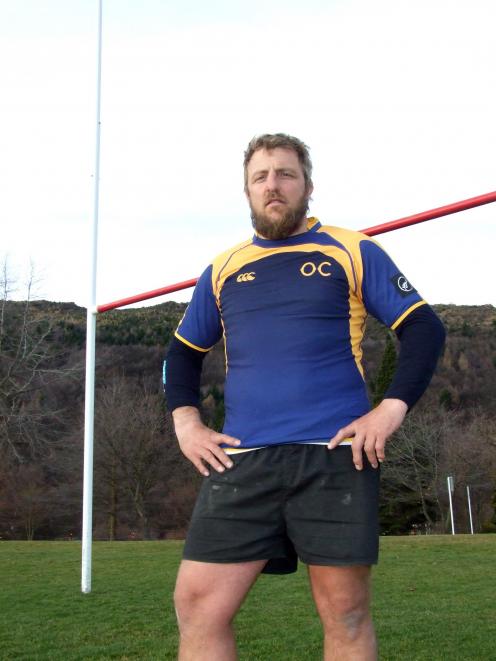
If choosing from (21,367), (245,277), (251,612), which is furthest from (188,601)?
(21,367)

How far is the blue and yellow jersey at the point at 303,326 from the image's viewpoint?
2.29 metres

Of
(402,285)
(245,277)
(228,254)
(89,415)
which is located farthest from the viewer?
(89,415)

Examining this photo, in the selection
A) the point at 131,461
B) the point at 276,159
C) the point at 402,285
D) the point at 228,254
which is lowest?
the point at 131,461

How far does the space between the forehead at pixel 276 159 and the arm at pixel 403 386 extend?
2.00ft

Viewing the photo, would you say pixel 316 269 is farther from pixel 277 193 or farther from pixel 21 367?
pixel 21 367

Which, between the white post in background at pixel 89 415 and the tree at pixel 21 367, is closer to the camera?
the white post in background at pixel 89 415

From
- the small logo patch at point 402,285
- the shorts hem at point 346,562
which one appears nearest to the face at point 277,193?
the small logo patch at point 402,285

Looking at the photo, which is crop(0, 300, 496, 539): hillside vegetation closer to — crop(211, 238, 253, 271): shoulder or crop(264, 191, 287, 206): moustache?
crop(211, 238, 253, 271): shoulder

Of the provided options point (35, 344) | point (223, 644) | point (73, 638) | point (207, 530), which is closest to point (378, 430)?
point (207, 530)

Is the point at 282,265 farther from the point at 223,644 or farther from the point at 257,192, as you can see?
the point at 223,644

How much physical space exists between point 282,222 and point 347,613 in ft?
3.83

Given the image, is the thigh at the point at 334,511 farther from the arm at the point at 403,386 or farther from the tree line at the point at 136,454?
the tree line at the point at 136,454

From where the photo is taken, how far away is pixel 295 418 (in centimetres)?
228

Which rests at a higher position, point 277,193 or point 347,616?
point 277,193
